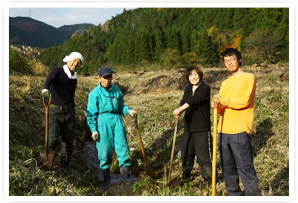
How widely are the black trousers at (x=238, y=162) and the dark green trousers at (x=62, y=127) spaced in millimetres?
2235

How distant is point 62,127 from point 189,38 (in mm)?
43695

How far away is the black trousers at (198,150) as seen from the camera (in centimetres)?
359

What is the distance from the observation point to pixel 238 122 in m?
2.92

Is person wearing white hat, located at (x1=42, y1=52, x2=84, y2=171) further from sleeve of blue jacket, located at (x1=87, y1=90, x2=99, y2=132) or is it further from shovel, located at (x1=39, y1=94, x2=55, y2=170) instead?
sleeve of blue jacket, located at (x1=87, y1=90, x2=99, y2=132)

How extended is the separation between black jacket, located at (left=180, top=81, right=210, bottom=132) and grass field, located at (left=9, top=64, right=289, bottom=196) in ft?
2.82

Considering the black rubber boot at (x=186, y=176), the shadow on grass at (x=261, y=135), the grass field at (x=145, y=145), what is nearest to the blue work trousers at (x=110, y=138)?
the grass field at (x=145, y=145)

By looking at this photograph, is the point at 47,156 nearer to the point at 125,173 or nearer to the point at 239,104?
the point at 125,173

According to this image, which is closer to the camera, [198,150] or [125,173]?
[198,150]

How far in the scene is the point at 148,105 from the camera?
6.85 metres

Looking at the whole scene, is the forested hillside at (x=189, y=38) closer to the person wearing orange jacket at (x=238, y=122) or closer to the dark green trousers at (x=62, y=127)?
the dark green trousers at (x=62, y=127)

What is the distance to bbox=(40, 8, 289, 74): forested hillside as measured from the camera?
25.4m

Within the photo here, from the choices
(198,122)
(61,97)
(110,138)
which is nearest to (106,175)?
(110,138)

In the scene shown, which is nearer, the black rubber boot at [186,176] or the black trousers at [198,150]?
the black trousers at [198,150]

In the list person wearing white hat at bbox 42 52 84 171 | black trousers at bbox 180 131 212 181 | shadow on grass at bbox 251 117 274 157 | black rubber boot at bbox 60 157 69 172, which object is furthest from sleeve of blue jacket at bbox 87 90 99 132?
shadow on grass at bbox 251 117 274 157
